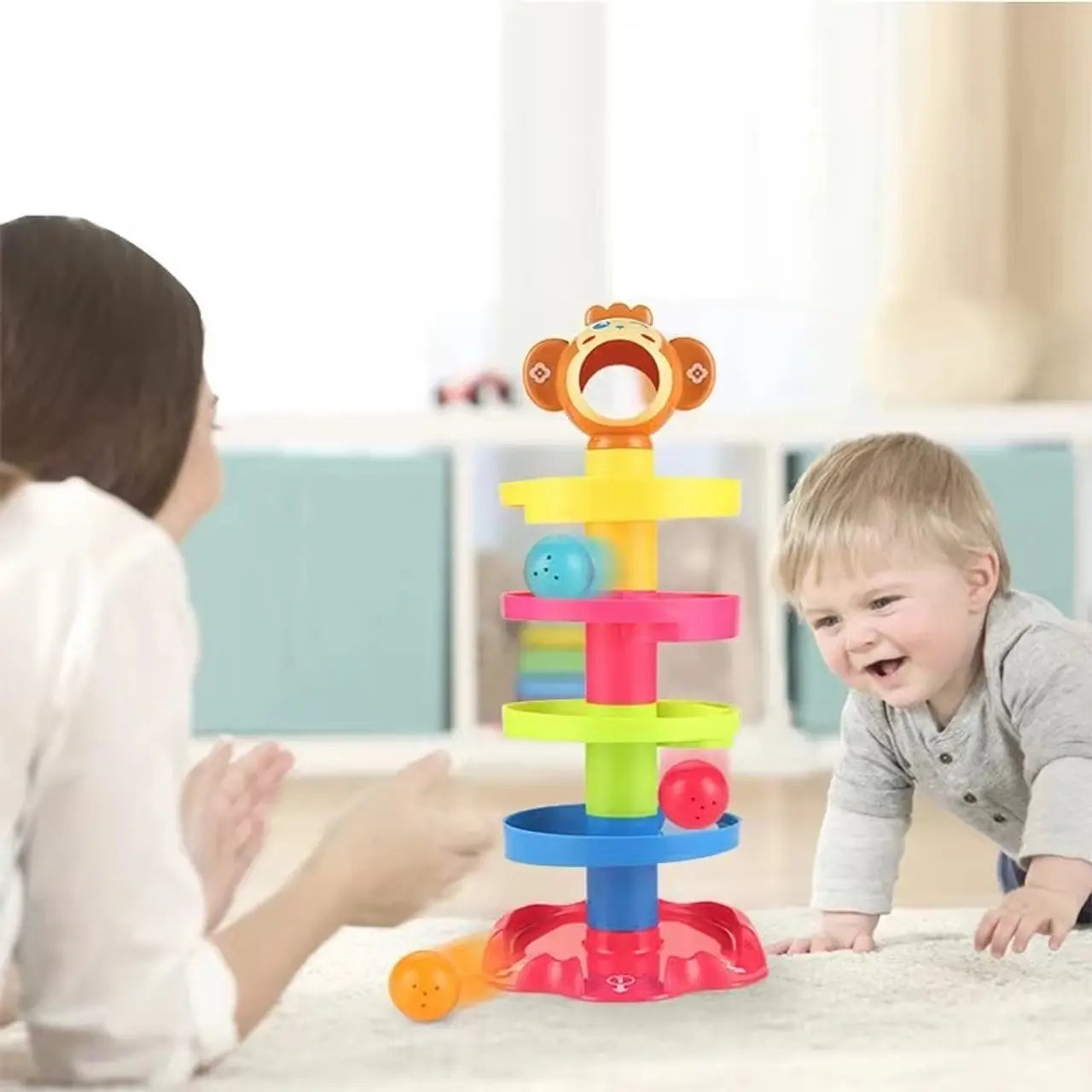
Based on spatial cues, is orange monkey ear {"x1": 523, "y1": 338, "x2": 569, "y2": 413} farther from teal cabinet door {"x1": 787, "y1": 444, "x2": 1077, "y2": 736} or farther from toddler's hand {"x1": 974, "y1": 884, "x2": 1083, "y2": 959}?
teal cabinet door {"x1": 787, "y1": 444, "x2": 1077, "y2": 736}

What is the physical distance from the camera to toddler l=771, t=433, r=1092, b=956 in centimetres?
130

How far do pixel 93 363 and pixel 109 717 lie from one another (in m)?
0.20

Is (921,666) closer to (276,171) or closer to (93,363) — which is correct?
(93,363)

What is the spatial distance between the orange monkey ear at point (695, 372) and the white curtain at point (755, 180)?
1.84 meters

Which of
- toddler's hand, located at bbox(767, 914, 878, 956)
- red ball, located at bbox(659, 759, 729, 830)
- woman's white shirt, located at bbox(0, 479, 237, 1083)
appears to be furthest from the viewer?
toddler's hand, located at bbox(767, 914, 878, 956)

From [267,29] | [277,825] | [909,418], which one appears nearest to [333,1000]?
[277,825]

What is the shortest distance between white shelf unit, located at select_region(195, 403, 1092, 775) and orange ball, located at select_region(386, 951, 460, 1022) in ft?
5.17

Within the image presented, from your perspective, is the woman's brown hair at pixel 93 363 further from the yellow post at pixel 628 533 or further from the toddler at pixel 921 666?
the toddler at pixel 921 666

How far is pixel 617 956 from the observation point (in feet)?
3.75

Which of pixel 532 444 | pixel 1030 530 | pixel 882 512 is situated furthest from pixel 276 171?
pixel 882 512

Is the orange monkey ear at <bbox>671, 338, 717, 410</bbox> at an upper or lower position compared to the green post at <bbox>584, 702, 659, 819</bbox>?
upper

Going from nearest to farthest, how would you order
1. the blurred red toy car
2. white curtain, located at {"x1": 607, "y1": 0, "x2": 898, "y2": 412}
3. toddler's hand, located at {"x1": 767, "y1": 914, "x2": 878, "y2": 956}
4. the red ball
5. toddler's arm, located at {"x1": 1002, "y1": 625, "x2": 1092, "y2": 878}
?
the red ball → toddler's arm, located at {"x1": 1002, "y1": 625, "x2": 1092, "y2": 878} → toddler's hand, located at {"x1": 767, "y1": 914, "x2": 878, "y2": 956} → the blurred red toy car → white curtain, located at {"x1": 607, "y1": 0, "x2": 898, "y2": 412}

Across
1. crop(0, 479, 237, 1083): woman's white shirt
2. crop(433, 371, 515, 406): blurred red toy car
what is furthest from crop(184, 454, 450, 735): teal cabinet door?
crop(0, 479, 237, 1083): woman's white shirt

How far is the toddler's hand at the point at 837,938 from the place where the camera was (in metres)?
1.33
